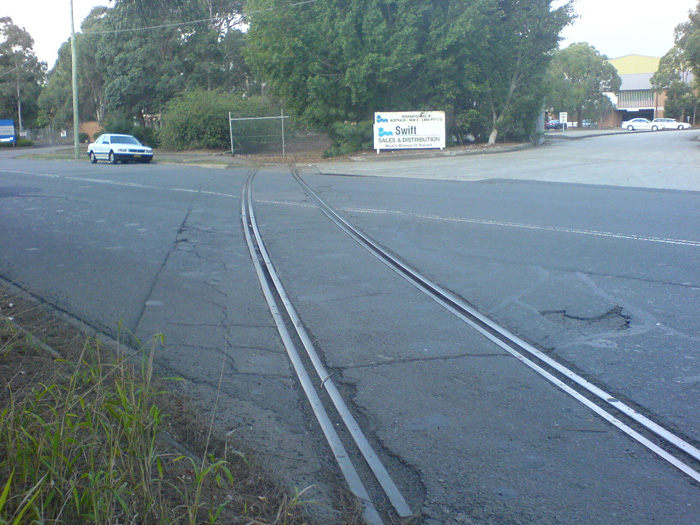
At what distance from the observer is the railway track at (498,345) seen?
377cm

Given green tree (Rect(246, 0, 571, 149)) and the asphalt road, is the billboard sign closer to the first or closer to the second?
green tree (Rect(246, 0, 571, 149))

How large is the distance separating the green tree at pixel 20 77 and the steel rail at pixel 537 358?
59331 millimetres

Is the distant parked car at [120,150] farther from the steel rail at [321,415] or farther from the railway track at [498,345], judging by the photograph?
the railway track at [498,345]

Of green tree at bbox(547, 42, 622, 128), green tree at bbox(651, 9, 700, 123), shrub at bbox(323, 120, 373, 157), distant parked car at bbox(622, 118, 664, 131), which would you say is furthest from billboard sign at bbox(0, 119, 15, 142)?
distant parked car at bbox(622, 118, 664, 131)

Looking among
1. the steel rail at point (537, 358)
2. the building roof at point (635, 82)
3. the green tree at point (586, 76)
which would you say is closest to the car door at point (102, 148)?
the steel rail at point (537, 358)

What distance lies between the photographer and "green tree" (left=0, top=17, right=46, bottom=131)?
60344 mm

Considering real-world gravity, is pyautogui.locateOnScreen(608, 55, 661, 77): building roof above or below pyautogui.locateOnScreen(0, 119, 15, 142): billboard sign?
above

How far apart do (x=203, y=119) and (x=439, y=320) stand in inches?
1400

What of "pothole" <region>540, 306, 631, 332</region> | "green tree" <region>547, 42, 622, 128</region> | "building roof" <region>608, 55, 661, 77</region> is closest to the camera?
"pothole" <region>540, 306, 631, 332</region>

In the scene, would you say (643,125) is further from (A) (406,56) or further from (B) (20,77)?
(B) (20,77)

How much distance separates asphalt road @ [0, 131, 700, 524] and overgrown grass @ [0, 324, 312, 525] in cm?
55

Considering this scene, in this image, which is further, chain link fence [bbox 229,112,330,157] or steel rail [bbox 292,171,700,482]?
chain link fence [bbox 229,112,330,157]

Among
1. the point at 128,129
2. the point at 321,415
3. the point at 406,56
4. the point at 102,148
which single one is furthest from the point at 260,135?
the point at 321,415

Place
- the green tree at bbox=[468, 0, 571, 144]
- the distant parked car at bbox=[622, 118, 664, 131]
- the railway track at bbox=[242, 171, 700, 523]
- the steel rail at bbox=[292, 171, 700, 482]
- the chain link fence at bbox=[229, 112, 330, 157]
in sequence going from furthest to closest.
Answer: the distant parked car at bbox=[622, 118, 664, 131] < the chain link fence at bbox=[229, 112, 330, 157] < the green tree at bbox=[468, 0, 571, 144] < the steel rail at bbox=[292, 171, 700, 482] < the railway track at bbox=[242, 171, 700, 523]
